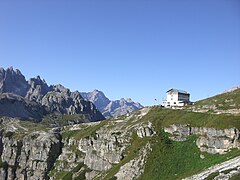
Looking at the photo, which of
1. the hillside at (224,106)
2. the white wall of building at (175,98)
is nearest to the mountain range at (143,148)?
the hillside at (224,106)

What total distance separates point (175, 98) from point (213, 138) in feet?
253

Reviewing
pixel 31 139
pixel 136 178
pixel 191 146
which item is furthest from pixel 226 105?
pixel 31 139

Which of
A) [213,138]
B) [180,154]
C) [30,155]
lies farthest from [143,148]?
[30,155]

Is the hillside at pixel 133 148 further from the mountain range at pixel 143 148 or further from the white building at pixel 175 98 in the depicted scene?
the white building at pixel 175 98

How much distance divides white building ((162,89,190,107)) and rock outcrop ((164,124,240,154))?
64.7 metres

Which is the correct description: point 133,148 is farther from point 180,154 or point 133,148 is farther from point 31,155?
point 31,155

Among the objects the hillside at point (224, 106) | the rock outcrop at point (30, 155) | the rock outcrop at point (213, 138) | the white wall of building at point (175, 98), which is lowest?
the rock outcrop at point (30, 155)

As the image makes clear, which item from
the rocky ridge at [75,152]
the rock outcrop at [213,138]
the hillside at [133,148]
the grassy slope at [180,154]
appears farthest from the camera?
the rocky ridge at [75,152]

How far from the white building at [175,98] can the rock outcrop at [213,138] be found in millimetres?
64731

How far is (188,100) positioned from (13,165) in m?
106

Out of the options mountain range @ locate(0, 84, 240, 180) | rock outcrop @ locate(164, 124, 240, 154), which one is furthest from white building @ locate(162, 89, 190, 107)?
rock outcrop @ locate(164, 124, 240, 154)

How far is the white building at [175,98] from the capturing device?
177 meters

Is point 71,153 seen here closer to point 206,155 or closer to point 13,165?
point 13,165

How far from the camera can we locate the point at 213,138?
102 m
